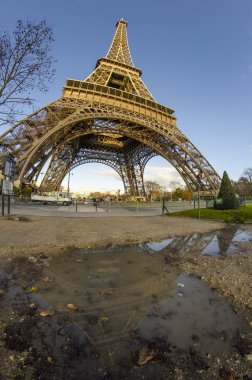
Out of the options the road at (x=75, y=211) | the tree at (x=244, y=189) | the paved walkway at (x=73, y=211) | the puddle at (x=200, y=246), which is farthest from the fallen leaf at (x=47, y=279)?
the tree at (x=244, y=189)

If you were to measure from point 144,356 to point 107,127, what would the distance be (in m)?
37.2

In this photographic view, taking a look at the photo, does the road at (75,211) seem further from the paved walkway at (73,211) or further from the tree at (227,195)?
the tree at (227,195)

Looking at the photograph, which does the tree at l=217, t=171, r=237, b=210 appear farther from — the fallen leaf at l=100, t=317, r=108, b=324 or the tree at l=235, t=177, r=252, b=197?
the tree at l=235, t=177, r=252, b=197

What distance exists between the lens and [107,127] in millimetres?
37281

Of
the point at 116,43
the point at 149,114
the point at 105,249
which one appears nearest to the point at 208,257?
the point at 105,249

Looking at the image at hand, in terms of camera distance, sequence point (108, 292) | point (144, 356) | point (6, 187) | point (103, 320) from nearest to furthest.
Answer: point (144, 356)
point (103, 320)
point (108, 292)
point (6, 187)

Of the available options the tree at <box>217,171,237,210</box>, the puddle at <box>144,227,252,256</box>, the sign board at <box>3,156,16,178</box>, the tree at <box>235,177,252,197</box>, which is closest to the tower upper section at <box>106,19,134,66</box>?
the tree at <box>217,171,237,210</box>

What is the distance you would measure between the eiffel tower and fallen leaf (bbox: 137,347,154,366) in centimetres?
2251

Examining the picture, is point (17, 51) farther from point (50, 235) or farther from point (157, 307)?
point (157, 307)

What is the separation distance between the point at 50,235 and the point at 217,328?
23.5 feet

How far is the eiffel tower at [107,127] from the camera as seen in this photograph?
88.7 ft

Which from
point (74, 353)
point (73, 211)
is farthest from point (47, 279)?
point (73, 211)

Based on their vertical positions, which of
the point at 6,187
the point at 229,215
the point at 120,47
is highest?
the point at 120,47

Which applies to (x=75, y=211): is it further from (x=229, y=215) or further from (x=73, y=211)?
(x=229, y=215)
